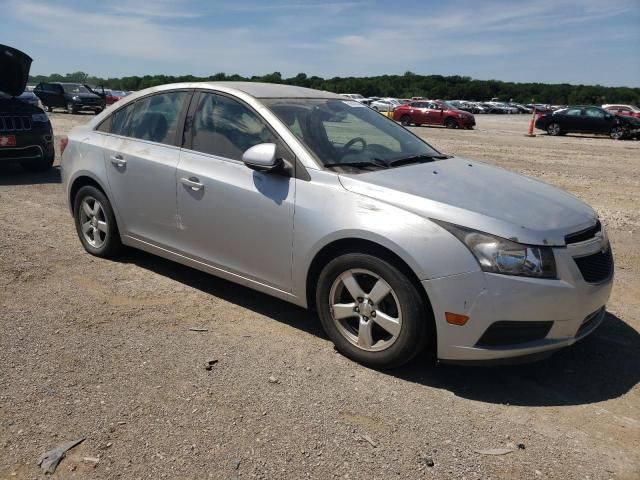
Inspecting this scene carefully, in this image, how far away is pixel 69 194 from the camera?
5379 millimetres

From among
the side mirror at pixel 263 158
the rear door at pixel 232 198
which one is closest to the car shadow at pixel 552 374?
the rear door at pixel 232 198

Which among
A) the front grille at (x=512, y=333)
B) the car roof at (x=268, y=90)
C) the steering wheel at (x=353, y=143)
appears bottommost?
the front grille at (x=512, y=333)

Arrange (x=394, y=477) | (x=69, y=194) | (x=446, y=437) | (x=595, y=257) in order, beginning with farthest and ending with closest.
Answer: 1. (x=69, y=194)
2. (x=595, y=257)
3. (x=446, y=437)
4. (x=394, y=477)

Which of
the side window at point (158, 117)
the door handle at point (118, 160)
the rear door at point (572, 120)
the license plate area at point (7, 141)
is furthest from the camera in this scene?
the rear door at point (572, 120)

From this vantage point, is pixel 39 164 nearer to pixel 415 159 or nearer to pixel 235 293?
pixel 235 293

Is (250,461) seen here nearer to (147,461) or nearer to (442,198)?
(147,461)

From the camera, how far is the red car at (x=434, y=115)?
30.0 meters

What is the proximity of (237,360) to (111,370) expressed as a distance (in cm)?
74

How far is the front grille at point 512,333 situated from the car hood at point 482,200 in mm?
444

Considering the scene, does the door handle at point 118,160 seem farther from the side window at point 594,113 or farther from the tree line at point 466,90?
the tree line at point 466,90

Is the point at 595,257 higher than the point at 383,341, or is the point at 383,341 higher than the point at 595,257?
the point at 595,257

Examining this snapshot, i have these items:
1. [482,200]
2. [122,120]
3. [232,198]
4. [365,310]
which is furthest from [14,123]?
[482,200]

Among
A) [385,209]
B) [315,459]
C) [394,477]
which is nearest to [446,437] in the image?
[394,477]

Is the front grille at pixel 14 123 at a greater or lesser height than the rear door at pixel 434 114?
greater
